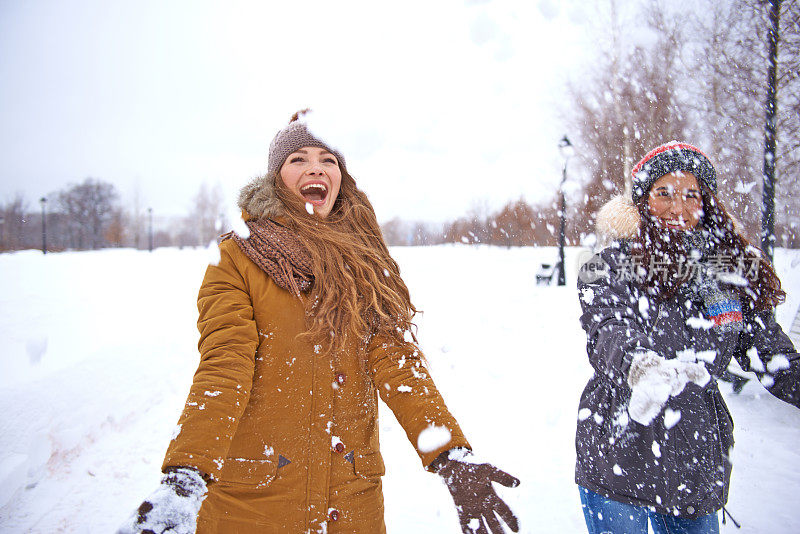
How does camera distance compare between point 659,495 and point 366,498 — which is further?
point 659,495

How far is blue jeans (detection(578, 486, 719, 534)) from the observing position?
1.81 metres

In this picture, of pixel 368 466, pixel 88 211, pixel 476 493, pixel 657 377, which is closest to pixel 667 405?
pixel 657 377

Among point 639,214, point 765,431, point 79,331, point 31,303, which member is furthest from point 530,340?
point 31,303

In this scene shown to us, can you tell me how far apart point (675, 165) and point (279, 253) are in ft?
6.40

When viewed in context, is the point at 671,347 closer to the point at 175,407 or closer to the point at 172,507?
the point at 172,507

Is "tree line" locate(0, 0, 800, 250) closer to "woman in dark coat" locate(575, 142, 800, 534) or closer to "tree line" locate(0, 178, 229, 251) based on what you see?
"woman in dark coat" locate(575, 142, 800, 534)

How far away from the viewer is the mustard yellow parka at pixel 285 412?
139 centimetres

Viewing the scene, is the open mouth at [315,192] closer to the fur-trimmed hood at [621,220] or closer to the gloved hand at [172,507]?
the gloved hand at [172,507]

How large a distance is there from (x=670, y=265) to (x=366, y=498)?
5.63 feet

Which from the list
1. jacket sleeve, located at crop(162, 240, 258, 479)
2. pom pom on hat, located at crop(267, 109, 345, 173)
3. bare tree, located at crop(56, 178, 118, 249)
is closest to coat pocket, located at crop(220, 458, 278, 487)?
→ jacket sleeve, located at crop(162, 240, 258, 479)

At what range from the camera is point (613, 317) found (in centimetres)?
182

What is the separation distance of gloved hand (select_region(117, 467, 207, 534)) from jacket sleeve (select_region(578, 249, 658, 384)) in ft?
5.18

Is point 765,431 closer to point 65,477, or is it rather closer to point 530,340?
point 530,340

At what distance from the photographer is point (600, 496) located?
6.16 ft
